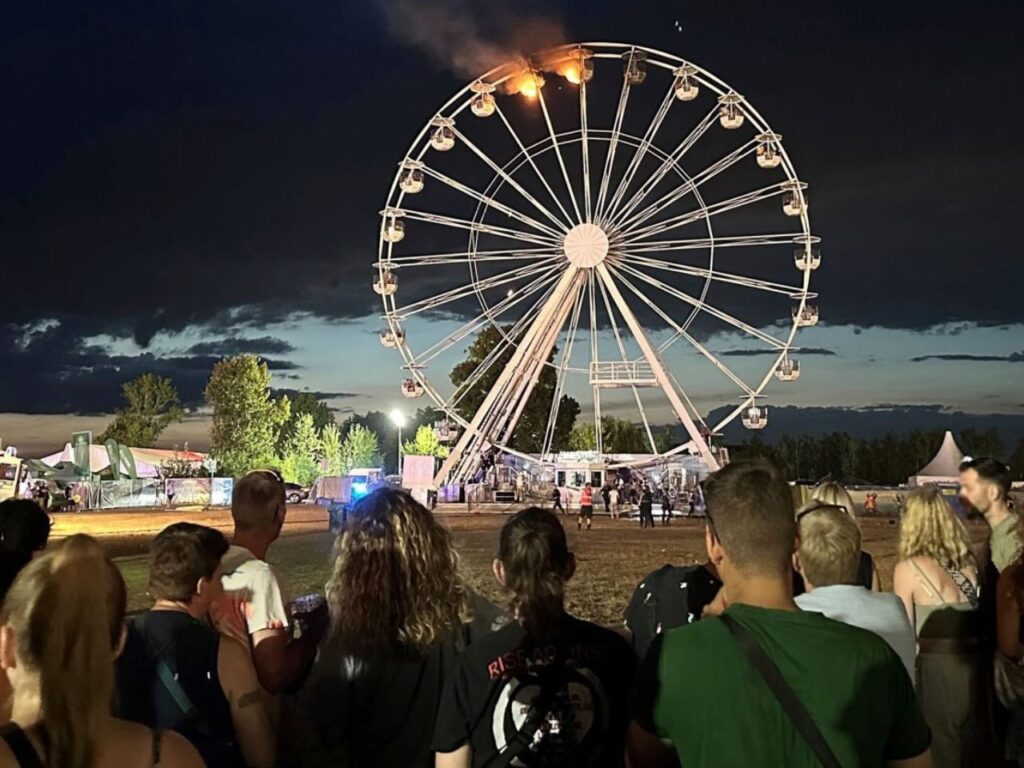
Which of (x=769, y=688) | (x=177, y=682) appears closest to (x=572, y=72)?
(x=177, y=682)

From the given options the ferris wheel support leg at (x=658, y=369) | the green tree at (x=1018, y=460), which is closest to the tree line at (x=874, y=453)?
the green tree at (x=1018, y=460)

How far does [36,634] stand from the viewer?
1979 mm

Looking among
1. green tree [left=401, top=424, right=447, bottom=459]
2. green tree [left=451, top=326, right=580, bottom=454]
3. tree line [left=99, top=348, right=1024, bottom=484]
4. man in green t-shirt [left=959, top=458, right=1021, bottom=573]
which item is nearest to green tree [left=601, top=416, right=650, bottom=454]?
tree line [left=99, top=348, right=1024, bottom=484]

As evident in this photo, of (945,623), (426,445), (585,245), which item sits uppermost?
(585,245)

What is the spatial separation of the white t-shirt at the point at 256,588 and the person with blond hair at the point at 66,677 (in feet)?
6.46

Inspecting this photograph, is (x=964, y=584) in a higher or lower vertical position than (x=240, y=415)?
lower

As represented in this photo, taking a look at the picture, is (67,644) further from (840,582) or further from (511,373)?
(511,373)

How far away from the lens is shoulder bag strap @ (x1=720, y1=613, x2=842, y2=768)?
220cm

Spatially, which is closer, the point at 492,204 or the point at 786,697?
the point at 786,697

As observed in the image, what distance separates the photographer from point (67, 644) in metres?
1.96

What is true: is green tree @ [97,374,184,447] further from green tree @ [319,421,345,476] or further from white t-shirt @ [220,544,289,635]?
white t-shirt @ [220,544,289,635]

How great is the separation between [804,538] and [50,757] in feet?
9.15

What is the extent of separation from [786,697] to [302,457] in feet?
262

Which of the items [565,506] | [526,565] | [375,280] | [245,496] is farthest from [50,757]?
[565,506]
